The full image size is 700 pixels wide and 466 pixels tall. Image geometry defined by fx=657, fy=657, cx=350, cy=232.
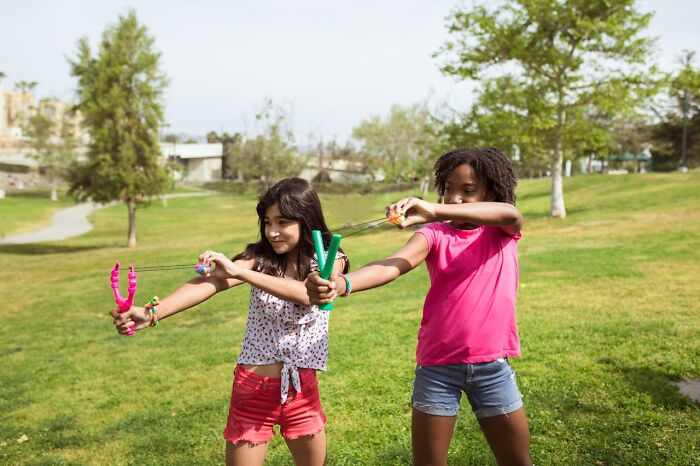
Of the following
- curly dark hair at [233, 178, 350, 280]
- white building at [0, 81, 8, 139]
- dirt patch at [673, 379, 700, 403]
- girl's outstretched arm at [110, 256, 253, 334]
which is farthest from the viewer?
white building at [0, 81, 8, 139]

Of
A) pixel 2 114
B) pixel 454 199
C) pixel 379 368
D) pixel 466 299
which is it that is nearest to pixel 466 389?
pixel 466 299

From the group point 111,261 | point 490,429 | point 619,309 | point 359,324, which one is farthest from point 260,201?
point 111,261

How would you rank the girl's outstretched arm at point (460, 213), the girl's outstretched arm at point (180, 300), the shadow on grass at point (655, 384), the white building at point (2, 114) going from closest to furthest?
the girl's outstretched arm at point (460, 213), the girl's outstretched arm at point (180, 300), the shadow on grass at point (655, 384), the white building at point (2, 114)

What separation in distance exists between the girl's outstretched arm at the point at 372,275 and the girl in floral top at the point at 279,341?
24 cm

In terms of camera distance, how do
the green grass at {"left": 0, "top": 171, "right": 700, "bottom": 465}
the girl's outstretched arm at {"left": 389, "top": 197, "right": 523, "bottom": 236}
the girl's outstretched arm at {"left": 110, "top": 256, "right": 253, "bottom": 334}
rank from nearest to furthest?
the girl's outstretched arm at {"left": 389, "top": 197, "right": 523, "bottom": 236}, the girl's outstretched arm at {"left": 110, "top": 256, "right": 253, "bottom": 334}, the green grass at {"left": 0, "top": 171, "right": 700, "bottom": 465}

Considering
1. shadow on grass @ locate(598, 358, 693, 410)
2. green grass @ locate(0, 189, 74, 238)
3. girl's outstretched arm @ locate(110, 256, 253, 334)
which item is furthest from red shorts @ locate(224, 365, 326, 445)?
green grass @ locate(0, 189, 74, 238)

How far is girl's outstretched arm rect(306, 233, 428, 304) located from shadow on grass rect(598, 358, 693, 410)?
3338 mm

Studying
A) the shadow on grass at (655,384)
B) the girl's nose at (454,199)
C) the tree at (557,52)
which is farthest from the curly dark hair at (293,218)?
the tree at (557,52)

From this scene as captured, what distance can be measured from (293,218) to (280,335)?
0.56 meters

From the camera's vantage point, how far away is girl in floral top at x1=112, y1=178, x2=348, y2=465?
116 inches

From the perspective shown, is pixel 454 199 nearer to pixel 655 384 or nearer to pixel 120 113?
pixel 655 384

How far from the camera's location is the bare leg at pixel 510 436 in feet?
9.31

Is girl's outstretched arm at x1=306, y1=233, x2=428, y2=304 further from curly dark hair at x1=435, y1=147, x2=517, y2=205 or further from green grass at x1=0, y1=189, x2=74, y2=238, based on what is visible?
A: green grass at x1=0, y1=189, x2=74, y2=238

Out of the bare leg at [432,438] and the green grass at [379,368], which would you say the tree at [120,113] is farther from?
the bare leg at [432,438]
